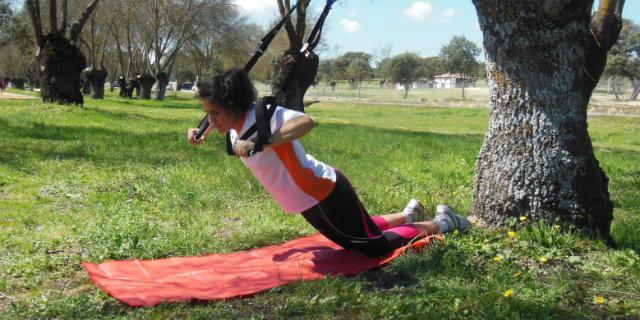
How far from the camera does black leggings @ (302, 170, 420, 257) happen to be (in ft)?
14.0

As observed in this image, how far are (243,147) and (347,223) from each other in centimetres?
97

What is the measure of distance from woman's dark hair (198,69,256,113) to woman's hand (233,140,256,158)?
0.33m

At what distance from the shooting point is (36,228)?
5594 millimetres

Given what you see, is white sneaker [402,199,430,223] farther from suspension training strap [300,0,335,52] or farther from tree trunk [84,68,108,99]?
tree trunk [84,68,108,99]

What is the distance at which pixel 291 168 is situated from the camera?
13.6ft

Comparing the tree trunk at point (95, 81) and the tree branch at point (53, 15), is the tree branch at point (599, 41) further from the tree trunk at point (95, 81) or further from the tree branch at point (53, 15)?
the tree trunk at point (95, 81)

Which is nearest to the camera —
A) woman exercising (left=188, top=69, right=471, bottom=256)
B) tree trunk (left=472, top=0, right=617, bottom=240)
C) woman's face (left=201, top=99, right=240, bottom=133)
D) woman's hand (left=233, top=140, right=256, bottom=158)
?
woman's hand (left=233, top=140, right=256, bottom=158)

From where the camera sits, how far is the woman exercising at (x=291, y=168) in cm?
396

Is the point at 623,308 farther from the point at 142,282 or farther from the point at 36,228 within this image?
the point at 36,228

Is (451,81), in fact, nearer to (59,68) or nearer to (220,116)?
(59,68)

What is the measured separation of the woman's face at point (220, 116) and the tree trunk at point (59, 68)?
641 inches

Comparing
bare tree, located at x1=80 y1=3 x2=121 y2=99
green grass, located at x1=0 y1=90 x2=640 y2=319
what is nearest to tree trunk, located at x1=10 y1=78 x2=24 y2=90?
bare tree, located at x1=80 y1=3 x2=121 y2=99

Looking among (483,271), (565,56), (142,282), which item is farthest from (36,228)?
(565,56)

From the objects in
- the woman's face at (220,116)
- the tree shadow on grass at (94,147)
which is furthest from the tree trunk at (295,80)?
the woman's face at (220,116)
